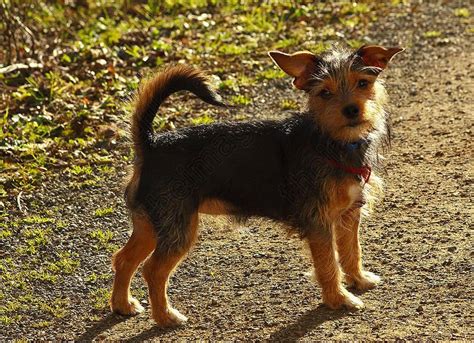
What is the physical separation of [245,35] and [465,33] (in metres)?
2.52

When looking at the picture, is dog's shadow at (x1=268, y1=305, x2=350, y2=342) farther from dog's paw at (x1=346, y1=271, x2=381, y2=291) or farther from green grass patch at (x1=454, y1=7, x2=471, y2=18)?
green grass patch at (x1=454, y1=7, x2=471, y2=18)

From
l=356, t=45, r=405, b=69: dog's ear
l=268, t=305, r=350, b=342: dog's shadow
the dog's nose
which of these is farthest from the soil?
l=356, t=45, r=405, b=69: dog's ear

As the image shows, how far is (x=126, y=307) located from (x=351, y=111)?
177 cm

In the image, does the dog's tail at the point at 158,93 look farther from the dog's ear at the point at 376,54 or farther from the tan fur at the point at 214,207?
the dog's ear at the point at 376,54

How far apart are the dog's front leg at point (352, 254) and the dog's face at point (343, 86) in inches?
23.0

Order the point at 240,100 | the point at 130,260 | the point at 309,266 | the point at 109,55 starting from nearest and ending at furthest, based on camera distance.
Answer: the point at 130,260 → the point at 309,266 → the point at 240,100 → the point at 109,55

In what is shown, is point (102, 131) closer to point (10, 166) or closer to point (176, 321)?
point (10, 166)

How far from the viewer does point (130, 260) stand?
578 centimetres

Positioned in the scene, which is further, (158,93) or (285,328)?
(158,93)

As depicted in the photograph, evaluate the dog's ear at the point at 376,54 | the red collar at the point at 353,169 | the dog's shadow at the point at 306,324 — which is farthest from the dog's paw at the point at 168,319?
the dog's ear at the point at 376,54

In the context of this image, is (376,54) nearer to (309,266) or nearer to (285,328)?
(309,266)

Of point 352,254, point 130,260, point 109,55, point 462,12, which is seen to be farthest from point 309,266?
point 462,12

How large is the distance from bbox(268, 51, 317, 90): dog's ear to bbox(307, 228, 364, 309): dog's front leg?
89 cm

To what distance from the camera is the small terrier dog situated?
5590 millimetres
